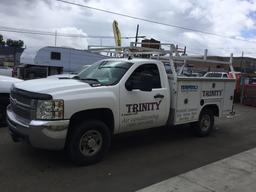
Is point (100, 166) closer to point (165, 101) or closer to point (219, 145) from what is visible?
point (165, 101)

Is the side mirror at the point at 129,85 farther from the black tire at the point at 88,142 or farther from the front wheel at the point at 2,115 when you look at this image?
the front wheel at the point at 2,115

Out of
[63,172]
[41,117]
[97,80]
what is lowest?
[63,172]

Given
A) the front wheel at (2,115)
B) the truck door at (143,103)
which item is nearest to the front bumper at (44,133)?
the truck door at (143,103)

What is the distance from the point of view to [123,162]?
580 cm

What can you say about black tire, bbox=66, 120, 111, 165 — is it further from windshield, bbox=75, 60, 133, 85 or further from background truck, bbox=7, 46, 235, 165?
windshield, bbox=75, 60, 133, 85

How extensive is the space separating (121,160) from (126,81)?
148 centimetres

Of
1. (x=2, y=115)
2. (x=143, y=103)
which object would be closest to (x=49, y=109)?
(x=143, y=103)

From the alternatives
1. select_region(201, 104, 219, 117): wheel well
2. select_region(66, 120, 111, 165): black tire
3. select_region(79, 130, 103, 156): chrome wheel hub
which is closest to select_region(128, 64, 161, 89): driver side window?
select_region(66, 120, 111, 165): black tire

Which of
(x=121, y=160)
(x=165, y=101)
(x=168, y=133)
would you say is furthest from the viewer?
(x=168, y=133)

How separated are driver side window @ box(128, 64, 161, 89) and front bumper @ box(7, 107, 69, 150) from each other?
1834 millimetres

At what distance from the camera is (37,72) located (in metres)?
30.0

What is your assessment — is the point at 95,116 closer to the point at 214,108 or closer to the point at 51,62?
the point at 214,108

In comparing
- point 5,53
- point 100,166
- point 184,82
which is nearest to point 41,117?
point 100,166

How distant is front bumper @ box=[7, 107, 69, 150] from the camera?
4.94 m
